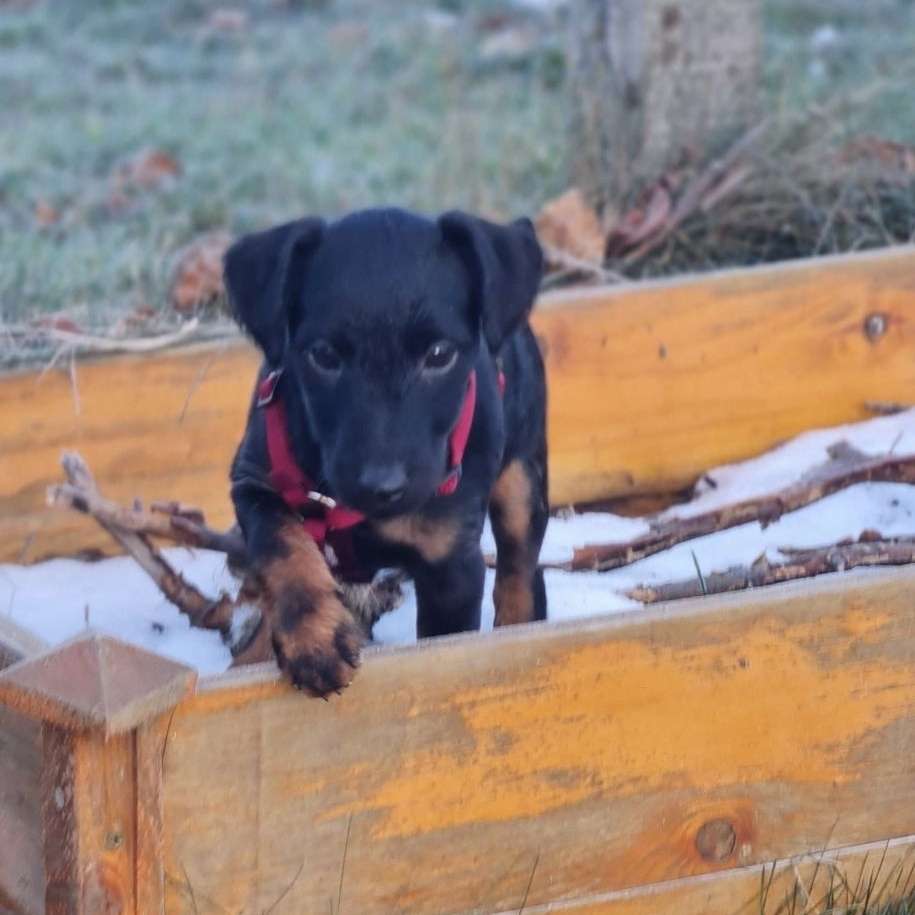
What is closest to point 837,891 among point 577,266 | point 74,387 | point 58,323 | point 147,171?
point 74,387

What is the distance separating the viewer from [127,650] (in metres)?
2.12

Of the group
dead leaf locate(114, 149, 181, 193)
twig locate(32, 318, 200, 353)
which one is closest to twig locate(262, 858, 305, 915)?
twig locate(32, 318, 200, 353)

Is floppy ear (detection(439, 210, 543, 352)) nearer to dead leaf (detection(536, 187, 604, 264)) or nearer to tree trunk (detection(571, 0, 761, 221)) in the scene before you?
dead leaf (detection(536, 187, 604, 264))

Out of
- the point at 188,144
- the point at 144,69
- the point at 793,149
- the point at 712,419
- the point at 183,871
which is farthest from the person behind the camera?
the point at 144,69

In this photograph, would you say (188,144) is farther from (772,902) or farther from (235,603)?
(772,902)

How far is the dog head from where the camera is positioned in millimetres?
2615

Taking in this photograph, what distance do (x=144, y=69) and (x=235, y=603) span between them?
24.2 ft

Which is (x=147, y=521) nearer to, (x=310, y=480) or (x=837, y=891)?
(x=310, y=480)

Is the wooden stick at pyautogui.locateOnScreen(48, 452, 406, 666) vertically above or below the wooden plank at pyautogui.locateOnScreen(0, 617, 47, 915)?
below

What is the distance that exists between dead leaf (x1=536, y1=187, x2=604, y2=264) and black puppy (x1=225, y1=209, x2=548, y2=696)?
73.9 inches

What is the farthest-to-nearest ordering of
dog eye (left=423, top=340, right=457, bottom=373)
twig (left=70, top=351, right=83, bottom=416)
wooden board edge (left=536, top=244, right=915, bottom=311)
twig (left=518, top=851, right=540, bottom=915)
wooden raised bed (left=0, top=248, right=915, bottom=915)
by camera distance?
1. wooden board edge (left=536, top=244, right=915, bottom=311)
2. twig (left=70, top=351, right=83, bottom=416)
3. dog eye (left=423, top=340, right=457, bottom=373)
4. twig (left=518, top=851, right=540, bottom=915)
5. wooden raised bed (left=0, top=248, right=915, bottom=915)

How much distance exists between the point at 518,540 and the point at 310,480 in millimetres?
655

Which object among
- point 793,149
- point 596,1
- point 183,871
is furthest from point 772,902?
point 596,1

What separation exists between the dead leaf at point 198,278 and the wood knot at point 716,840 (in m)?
2.46
